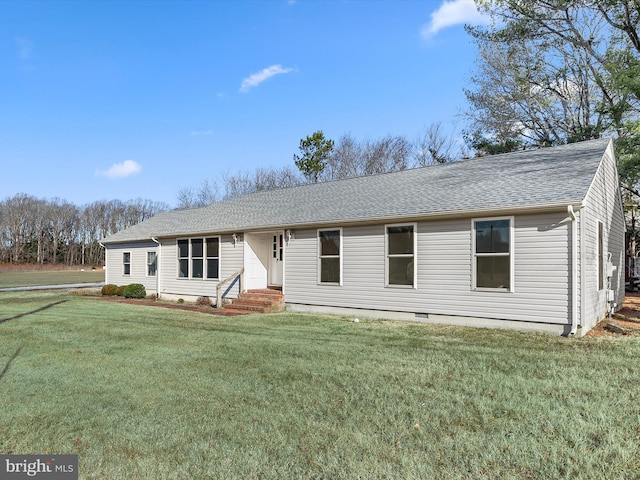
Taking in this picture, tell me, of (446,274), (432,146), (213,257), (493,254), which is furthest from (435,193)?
(432,146)

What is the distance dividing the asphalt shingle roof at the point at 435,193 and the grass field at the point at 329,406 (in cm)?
314

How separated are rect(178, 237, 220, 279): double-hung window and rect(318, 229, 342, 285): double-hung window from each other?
4.57 metres

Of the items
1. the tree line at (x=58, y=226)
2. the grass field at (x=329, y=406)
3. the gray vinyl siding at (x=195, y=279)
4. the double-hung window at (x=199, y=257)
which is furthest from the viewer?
the tree line at (x=58, y=226)

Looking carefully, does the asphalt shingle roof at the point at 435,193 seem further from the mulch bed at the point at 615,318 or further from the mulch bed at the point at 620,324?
the mulch bed at the point at 620,324

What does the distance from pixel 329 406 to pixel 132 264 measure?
17729 millimetres

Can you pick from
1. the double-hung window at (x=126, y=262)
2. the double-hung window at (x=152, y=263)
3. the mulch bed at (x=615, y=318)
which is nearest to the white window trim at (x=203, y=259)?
the mulch bed at (x=615, y=318)

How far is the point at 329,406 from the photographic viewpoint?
419 cm

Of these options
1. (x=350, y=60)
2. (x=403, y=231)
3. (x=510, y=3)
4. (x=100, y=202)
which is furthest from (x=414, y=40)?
(x=100, y=202)

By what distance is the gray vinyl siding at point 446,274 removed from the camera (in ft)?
26.5

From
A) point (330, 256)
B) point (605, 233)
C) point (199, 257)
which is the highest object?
point (605, 233)

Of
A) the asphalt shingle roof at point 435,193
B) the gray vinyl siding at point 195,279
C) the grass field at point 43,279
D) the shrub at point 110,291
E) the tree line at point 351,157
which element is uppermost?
the tree line at point 351,157

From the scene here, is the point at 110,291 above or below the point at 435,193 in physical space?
below

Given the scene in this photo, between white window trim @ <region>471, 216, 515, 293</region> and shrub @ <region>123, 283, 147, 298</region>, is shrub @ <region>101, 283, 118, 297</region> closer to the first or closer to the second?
shrub @ <region>123, 283, 147, 298</region>

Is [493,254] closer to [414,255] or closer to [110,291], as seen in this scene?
[414,255]
